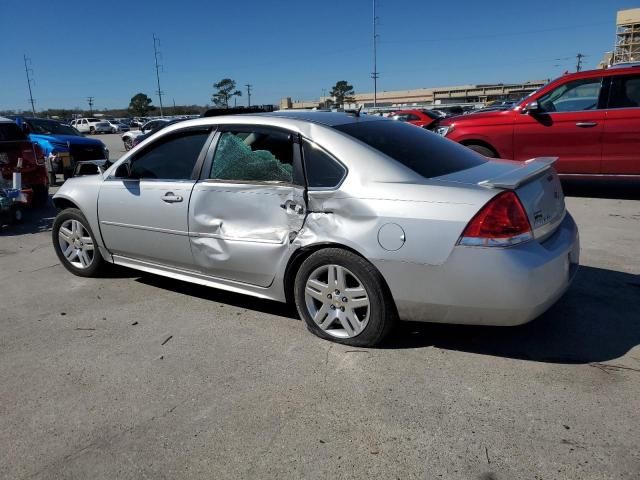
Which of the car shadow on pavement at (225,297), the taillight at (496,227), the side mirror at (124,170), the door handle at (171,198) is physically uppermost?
the side mirror at (124,170)

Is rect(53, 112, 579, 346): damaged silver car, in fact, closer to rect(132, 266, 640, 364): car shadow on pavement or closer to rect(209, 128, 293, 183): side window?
rect(209, 128, 293, 183): side window

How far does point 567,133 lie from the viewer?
7.81m

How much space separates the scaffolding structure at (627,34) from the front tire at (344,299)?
6047 cm

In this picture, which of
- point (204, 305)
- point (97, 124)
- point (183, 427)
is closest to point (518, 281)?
point (183, 427)

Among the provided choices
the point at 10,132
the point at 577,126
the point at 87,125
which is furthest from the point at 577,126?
the point at 87,125

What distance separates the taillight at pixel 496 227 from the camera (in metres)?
2.85

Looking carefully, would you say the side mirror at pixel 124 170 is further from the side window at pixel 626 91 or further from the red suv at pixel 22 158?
the side window at pixel 626 91

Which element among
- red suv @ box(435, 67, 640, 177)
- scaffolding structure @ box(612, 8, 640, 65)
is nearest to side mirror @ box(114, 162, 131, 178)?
red suv @ box(435, 67, 640, 177)

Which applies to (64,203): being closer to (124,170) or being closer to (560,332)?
(124,170)

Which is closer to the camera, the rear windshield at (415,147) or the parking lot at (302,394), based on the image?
the parking lot at (302,394)

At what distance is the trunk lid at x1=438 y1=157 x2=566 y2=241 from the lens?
2984 mm

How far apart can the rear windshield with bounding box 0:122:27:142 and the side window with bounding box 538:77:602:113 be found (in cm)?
835

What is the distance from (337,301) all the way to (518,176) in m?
1.35

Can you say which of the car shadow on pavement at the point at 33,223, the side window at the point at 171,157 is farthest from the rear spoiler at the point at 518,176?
the car shadow on pavement at the point at 33,223
